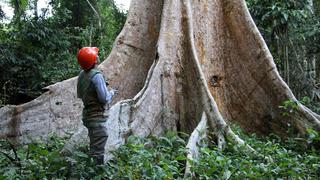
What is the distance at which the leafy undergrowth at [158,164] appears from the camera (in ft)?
12.5

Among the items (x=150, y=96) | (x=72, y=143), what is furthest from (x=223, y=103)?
(x=72, y=143)

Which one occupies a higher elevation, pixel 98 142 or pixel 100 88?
pixel 100 88

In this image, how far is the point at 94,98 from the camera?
4156mm

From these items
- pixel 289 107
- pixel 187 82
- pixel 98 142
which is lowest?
pixel 98 142

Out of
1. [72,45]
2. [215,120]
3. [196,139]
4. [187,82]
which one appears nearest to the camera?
[196,139]

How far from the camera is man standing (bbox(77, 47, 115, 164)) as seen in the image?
13.3 ft

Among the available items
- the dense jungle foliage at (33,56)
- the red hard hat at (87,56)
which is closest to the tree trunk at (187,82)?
the red hard hat at (87,56)

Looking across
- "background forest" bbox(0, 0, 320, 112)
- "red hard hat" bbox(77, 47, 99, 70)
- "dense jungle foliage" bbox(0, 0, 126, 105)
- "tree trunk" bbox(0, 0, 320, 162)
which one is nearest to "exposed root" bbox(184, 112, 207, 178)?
"tree trunk" bbox(0, 0, 320, 162)

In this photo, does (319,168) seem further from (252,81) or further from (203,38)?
(203,38)

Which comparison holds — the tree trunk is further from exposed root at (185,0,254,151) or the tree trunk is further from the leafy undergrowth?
the leafy undergrowth

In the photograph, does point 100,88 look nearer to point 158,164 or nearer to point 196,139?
point 158,164

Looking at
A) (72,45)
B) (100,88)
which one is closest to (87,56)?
(100,88)

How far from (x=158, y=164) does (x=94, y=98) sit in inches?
33.7

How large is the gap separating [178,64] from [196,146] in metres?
1.59
